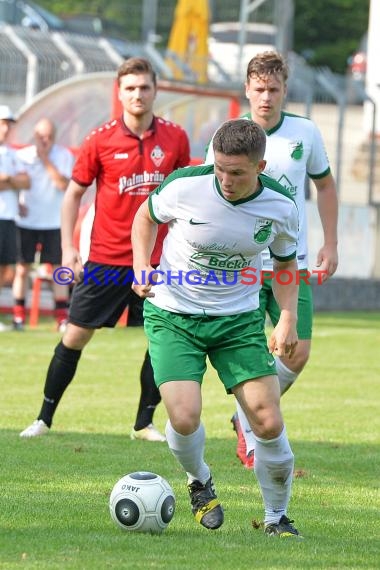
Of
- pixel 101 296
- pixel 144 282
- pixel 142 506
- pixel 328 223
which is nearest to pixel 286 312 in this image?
pixel 144 282

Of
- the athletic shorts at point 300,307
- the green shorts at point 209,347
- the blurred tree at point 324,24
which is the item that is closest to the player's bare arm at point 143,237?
the green shorts at point 209,347

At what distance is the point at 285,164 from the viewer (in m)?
8.55

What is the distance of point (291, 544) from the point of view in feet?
20.6

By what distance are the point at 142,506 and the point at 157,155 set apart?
11.2 feet

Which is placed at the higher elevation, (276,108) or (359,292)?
(276,108)

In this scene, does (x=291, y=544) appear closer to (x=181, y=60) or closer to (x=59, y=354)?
(x=59, y=354)

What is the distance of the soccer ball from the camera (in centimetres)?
648

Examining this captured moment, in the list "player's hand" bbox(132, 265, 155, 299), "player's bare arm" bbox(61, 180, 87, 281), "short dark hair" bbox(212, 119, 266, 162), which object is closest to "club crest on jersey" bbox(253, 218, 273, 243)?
"short dark hair" bbox(212, 119, 266, 162)

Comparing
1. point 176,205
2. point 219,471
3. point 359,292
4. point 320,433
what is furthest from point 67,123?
point 176,205

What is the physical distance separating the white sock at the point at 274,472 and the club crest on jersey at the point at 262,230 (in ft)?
2.91

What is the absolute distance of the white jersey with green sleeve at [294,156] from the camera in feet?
28.0

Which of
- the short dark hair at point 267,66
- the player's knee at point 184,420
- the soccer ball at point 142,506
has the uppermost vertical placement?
the short dark hair at point 267,66

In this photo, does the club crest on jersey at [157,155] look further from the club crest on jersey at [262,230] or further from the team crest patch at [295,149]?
the club crest on jersey at [262,230]

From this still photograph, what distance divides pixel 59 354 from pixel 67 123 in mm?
10503
